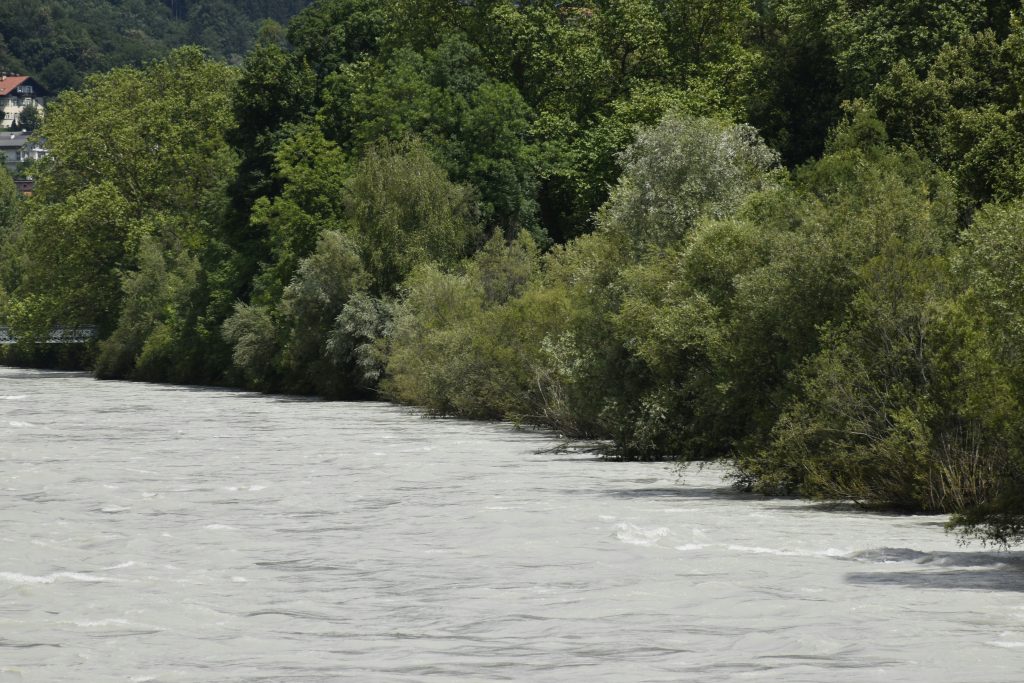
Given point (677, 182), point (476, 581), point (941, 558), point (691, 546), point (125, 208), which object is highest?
point (125, 208)

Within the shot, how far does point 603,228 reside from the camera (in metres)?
47.6

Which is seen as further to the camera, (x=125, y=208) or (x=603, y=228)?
(x=125, y=208)

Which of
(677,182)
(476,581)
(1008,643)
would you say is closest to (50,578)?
(476,581)

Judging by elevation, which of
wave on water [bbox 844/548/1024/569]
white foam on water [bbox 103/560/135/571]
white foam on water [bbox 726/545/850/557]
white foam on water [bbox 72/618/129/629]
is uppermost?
wave on water [bbox 844/548/1024/569]

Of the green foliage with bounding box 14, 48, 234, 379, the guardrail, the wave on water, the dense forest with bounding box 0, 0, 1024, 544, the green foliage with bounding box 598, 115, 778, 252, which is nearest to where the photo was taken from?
the wave on water

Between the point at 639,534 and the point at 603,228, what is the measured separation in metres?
23.0

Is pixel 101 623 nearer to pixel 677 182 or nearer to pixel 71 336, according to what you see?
pixel 677 182

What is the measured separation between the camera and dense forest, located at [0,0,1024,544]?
2822cm

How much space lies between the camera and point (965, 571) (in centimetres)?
2105

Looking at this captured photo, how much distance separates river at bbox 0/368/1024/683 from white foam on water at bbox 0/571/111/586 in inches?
2.0

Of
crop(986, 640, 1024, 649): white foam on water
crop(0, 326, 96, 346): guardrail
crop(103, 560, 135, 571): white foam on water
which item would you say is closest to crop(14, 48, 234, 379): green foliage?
crop(0, 326, 96, 346): guardrail

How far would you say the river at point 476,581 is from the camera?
16.3m

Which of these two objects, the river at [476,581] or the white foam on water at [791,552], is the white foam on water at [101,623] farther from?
the white foam on water at [791,552]

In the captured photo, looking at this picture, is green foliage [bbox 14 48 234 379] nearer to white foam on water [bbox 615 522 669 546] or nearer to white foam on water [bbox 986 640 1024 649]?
white foam on water [bbox 615 522 669 546]
